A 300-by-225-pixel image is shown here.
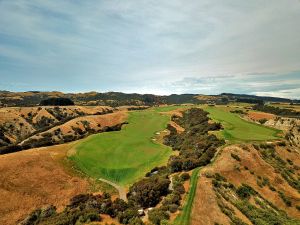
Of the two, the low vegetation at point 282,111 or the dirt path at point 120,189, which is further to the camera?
the low vegetation at point 282,111

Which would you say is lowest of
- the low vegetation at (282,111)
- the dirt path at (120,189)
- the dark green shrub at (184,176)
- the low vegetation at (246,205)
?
the dirt path at (120,189)

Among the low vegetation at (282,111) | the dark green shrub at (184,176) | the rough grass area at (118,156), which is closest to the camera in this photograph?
the dark green shrub at (184,176)

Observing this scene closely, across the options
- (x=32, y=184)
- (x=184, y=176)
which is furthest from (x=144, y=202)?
(x=32, y=184)

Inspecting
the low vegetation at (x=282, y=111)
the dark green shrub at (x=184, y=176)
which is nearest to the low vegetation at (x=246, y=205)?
the dark green shrub at (x=184, y=176)

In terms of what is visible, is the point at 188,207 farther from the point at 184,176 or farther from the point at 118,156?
the point at 118,156

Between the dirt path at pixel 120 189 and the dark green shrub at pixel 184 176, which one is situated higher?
the dark green shrub at pixel 184 176

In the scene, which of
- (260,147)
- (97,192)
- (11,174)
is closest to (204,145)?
(260,147)

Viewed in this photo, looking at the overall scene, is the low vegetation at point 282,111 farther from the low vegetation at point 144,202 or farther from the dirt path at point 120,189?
the dirt path at point 120,189

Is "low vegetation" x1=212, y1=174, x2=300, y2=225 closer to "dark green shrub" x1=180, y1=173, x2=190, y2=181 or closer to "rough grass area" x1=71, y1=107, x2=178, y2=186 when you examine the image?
"dark green shrub" x1=180, y1=173, x2=190, y2=181
